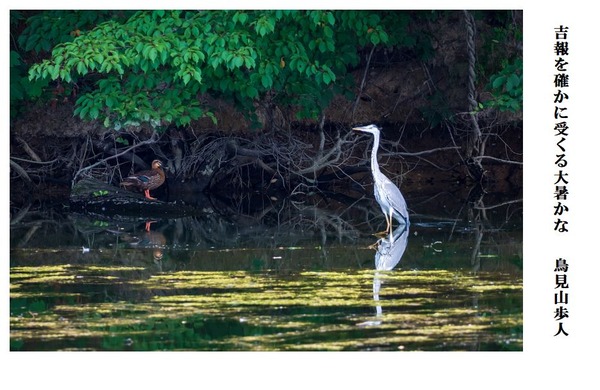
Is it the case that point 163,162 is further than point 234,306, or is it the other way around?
point 163,162

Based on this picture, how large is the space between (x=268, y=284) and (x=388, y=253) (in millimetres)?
1915

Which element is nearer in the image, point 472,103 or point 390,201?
point 390,201

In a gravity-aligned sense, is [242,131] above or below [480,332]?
above

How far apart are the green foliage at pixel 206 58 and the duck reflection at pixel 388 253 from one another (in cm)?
250

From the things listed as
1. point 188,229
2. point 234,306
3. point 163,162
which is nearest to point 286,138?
point 163,162

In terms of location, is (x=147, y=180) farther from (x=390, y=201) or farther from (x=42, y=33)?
(x=390, y=201)

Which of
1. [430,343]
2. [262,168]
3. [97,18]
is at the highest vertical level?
[97,18]

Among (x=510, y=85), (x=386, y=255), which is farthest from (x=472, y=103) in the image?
(x=386, y=255)

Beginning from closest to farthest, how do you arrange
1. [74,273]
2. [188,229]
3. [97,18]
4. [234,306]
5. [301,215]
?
[234,306] < [74,273] < [188,229] < [301,215] < [97,18]

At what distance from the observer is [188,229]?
1273 cm

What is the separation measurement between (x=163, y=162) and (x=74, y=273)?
7.48m

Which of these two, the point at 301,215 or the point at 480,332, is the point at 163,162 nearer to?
the point at 301,215

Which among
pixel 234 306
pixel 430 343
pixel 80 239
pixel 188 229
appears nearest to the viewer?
pixel 430 343

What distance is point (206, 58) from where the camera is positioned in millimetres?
13953
